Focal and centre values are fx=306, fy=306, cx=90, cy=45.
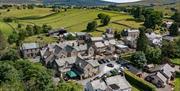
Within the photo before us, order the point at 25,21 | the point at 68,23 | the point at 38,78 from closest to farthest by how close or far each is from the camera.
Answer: the point at 38,78
the point at 68,23
the point at 25,21

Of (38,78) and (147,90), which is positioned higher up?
(38,78)

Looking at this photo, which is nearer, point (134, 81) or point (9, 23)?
point (134, 81)

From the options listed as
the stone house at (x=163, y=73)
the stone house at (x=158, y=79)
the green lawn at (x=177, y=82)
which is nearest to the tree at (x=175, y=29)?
the stone house at (x=163, y=73)

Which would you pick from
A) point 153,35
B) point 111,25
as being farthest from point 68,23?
point 153,35

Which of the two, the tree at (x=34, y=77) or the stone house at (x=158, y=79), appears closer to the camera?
the tree at (x=34, y=77)

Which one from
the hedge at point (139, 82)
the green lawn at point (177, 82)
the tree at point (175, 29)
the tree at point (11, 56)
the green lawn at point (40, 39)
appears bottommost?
the green lawn at point (177, 82)

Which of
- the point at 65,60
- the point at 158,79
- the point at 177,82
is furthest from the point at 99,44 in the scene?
the point at 177,82

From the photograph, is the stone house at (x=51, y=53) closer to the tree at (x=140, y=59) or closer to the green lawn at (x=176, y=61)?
the tree at (x=140, y=59)

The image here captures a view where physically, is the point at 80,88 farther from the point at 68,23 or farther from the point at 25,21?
the point at 25,21
